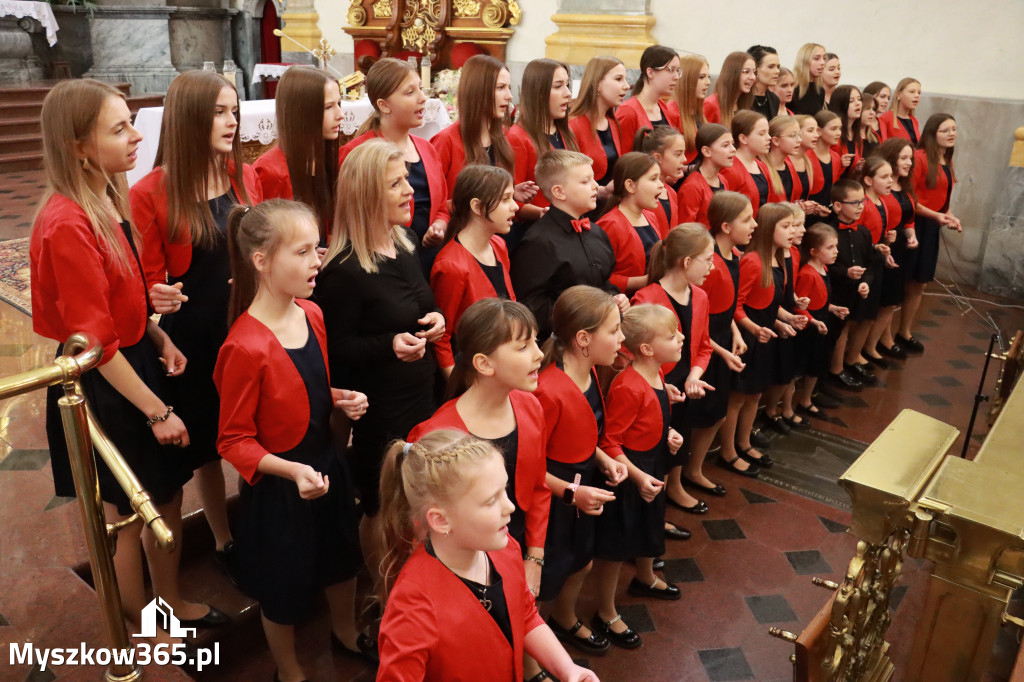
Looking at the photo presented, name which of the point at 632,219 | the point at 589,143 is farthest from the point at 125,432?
the point at 589,143

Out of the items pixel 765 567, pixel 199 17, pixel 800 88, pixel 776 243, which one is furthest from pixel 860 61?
pixel 199 17

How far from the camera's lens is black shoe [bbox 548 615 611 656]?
113 inches

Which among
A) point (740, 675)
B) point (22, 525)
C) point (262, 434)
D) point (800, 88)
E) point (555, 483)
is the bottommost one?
point (740, 675)

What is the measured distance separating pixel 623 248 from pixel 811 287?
1532mm

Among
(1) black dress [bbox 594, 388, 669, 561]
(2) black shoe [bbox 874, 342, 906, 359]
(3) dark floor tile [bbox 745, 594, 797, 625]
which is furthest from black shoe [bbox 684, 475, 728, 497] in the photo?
(2) black shoe [bbox 874, 342, 906, 359]

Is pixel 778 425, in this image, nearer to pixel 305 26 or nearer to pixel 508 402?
pixel 508 402

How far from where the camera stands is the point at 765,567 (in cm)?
340

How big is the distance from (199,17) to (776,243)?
11.0 m

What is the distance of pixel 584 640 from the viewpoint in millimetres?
2879

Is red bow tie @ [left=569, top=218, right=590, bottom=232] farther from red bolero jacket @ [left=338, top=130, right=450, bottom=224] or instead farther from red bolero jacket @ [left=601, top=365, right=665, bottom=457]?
red bolero jacket @ [left=601, top=365, right=665, bottom=457]

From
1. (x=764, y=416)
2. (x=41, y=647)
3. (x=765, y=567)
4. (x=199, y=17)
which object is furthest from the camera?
(x=199, y=17)

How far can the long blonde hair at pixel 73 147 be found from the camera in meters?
2.11

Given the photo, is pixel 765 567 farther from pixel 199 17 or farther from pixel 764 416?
pixel 199 17

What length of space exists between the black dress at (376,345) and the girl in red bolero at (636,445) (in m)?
0.69
